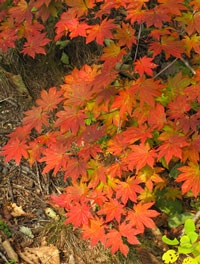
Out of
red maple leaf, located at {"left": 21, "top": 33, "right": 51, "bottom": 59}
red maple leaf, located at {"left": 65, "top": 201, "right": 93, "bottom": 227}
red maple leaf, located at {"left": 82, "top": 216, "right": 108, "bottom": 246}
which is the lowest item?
red maple leaf, located at {"left": 82, "top": 216, "right": 108, "bottom": 246}

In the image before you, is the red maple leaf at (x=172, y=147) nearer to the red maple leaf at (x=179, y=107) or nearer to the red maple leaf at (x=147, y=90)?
the red maple leaf at (x=179, y=107)

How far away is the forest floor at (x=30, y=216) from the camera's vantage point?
214cm

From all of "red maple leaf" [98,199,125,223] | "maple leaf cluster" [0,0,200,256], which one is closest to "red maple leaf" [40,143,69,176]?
"maple leaf cluster" [0,0,200,256]

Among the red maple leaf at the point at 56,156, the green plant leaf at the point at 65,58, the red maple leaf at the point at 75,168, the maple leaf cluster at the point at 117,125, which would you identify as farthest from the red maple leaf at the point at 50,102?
the green plant leaf at the point at 65,58

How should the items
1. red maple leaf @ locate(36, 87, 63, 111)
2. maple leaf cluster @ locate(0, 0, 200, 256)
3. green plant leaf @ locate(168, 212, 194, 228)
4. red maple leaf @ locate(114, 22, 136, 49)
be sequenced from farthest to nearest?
green plant leaf @ locate(168, 212, 194, 228)
red maple leaf @ locate(36, 87, 63, 111)
red maple leaf @ locate(114, 22, 136, 49)
maple leaf cluster @ locate(0, 0, 200, 256)

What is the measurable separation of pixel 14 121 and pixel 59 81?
2.15 ft

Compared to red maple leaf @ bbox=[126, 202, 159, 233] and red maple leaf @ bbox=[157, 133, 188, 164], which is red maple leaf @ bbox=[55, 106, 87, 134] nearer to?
red maple leaf @ bbox=[157, 133, 188, 164]

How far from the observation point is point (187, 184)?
70.2 inches

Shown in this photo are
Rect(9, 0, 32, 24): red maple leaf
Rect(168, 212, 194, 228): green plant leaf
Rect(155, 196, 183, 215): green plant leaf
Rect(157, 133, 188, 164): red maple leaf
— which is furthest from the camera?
Rect(155, 196, 183, 215): green plant leaf

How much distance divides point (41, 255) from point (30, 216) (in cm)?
38

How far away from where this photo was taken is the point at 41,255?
2.10 meters

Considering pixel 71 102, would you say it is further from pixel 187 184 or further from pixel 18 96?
pixel 18 96

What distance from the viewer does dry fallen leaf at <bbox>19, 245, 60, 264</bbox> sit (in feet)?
6.75

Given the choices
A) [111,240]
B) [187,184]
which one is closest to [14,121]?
[111,240]
